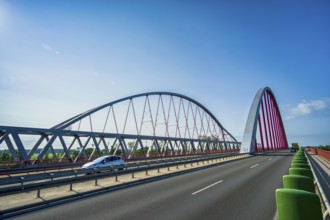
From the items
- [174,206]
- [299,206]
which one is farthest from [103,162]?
[299,206]

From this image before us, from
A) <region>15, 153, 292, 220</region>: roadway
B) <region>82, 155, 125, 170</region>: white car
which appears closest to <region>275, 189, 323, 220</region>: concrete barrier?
<region>15, 153, 292, 220</region>: roadway

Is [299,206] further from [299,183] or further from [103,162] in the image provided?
[103,162]

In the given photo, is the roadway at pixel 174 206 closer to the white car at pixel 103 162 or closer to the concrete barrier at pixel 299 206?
the concrete barrier at pixel 299 206

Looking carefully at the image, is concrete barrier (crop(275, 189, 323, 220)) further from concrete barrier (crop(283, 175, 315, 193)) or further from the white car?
the white car

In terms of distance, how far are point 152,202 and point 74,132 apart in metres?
22.5

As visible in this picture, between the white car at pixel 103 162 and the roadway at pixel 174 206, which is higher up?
the white car at pixel 103 162

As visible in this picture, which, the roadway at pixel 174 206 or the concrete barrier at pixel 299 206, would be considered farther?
the roadway at pixel 174 206

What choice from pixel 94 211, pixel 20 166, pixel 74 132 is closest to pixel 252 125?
pixel 74 132

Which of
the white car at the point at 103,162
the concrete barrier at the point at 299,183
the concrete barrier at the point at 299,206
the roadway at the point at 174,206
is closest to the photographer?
the concrete barrier at the point at 299,206

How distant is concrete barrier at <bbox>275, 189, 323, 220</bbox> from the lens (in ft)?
12.5

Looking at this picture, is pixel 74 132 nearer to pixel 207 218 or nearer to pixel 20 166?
pixel 20 166

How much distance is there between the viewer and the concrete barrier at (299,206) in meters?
3.79

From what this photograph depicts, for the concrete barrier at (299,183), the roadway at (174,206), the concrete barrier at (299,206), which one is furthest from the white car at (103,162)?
the concrete barrier at (299,206)

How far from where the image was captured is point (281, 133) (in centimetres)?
10362
